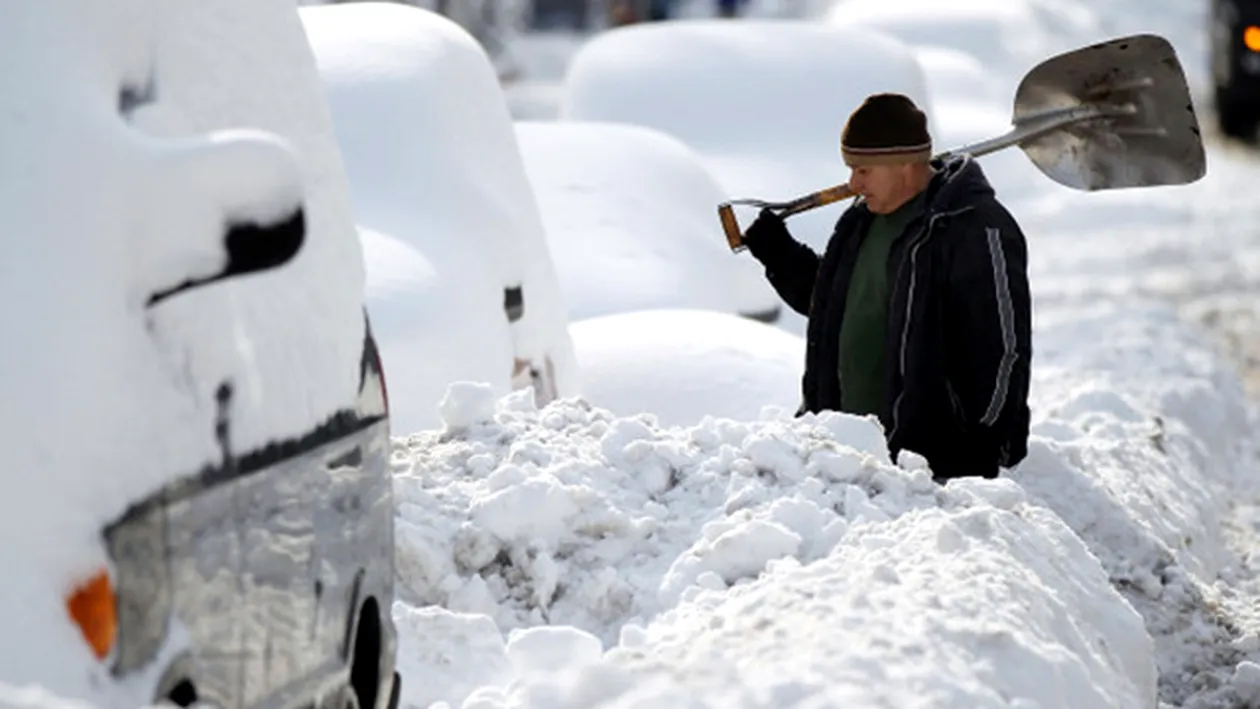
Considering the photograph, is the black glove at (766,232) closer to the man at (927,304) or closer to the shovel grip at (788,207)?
the shovel grip at (788,207)

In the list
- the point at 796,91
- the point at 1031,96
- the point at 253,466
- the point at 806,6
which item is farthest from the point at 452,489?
the point at 806,6

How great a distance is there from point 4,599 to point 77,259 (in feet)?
1.33

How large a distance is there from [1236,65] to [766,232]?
16790mm

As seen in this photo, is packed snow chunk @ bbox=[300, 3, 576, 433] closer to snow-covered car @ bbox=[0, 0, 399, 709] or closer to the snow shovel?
the snow shovel

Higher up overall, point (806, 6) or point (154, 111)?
point (154, 111)

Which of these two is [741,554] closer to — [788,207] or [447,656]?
[447,656]

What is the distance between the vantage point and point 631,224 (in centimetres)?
926

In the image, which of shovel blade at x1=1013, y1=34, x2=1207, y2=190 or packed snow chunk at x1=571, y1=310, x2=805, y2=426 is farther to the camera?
packed snow chunk at x1=571, y1=310, x2=805, y2=426

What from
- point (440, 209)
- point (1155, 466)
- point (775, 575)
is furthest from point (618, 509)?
point (1155, 466)

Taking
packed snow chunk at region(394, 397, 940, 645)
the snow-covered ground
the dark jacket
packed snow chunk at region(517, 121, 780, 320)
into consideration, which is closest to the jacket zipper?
the dark jacket

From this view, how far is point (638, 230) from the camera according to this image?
924 cm

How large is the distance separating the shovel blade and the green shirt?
1073 mm

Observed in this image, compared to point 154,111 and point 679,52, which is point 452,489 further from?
point 679,52

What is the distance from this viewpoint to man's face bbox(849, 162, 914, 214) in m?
6.20
